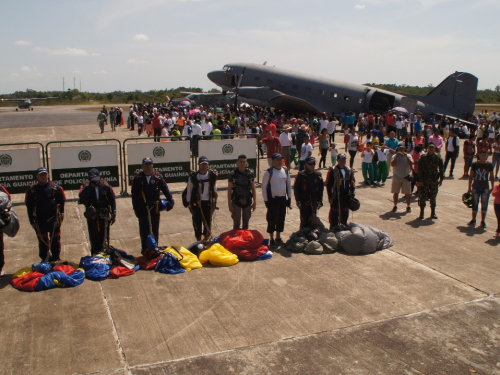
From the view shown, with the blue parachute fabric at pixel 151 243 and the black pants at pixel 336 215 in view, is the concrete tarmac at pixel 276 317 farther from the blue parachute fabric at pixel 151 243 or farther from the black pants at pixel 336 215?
the black pants at pixel 336 215

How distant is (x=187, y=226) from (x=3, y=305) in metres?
4.35

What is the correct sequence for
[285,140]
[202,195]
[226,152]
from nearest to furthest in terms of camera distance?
1. [202,195]
2. [226,152]
3. [285,140]

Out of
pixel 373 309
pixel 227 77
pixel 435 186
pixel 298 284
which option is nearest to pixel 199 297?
pixel 298 284

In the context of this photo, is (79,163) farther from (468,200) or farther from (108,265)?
(468,200)

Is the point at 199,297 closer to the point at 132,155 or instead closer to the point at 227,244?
the point at 227,244

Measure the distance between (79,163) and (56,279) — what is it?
611cm

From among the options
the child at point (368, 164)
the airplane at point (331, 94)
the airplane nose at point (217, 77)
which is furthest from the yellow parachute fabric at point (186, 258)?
the airplane nose at point (217, 77)

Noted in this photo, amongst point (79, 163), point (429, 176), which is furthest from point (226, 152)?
point (429, 176)

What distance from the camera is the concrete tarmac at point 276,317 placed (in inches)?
190

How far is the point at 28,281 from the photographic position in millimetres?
6562

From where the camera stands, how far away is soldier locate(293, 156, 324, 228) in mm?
8445

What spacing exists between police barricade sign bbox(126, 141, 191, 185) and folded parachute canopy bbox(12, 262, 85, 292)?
5.84 m

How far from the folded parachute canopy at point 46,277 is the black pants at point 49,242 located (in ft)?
1.72

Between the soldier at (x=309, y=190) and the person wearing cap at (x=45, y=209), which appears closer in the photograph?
the person wearing cap at (x=45, y=209)
